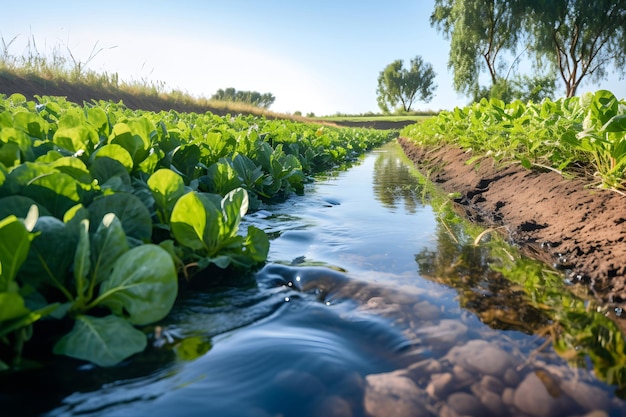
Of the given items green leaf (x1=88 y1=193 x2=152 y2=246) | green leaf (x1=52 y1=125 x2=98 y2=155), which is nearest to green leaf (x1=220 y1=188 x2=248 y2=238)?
green leaf (x1=88 y1=193 x2=152 y2=246)

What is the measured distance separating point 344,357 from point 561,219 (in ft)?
5.88

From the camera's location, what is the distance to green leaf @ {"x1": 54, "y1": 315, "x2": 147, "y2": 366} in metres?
1.00

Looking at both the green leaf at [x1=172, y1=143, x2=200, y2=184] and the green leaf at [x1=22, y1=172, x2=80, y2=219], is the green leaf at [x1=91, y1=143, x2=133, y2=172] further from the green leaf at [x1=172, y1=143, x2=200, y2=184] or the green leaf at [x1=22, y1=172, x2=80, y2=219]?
the green leaf at [x1=172, y1=143, x2=200, y2=184]

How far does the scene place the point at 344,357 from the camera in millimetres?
1113

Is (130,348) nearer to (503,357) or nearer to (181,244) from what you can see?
(181,244)

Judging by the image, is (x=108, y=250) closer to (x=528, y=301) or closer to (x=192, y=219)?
(x=192, y=219)

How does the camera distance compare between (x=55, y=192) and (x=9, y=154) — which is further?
(x=9, y=154)

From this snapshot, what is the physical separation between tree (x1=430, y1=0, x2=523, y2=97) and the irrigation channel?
2587 centimetres

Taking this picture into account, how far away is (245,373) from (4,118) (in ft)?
5.87

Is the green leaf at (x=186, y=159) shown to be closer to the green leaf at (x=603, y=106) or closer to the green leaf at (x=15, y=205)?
the green leaf at (x=15, y=205)

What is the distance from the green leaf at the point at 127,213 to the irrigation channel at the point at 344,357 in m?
0.25

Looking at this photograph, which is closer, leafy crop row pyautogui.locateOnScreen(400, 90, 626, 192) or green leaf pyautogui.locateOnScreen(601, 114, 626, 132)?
green leaf pyautogui.locateOnScreen(601, 114, 626, 132)

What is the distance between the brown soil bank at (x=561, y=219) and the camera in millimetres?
1789

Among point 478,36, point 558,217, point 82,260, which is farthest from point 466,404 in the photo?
point 478,36
